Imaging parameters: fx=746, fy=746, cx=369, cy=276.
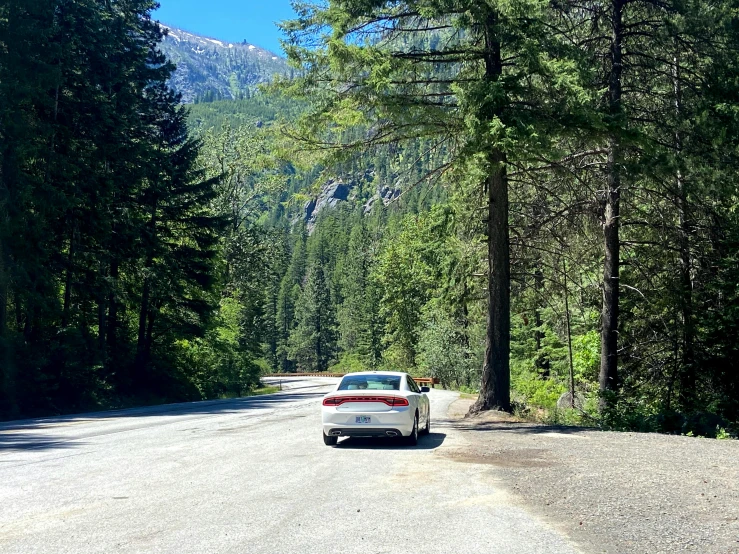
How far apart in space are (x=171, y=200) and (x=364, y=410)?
29.5m

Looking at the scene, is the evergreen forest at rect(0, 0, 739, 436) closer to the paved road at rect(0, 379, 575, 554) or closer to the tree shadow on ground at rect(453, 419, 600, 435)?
the tree shadow on ground at rect(453, 419, 600, 435)

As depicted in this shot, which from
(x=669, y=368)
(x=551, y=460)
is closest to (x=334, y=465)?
(x=551, y=460)

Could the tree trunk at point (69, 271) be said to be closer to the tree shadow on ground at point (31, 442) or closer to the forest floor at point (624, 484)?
the tree shadow on ground at point (31, 442)

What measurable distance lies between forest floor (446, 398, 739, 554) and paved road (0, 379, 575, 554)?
0.43 meters

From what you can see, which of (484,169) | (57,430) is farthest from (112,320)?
(484,169)

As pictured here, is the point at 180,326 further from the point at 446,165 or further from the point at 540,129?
the point at 540,129

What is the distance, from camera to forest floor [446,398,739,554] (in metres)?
6.97

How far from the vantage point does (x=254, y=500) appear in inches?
340

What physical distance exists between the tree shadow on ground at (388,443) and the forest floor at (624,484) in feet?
2.43

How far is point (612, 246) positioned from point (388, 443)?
362 inches

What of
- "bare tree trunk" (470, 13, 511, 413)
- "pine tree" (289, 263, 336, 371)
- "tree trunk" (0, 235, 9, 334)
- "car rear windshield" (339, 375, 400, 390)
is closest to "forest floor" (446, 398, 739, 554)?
"car rear windshield" (339, 375, 400, 390)

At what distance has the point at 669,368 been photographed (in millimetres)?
21938

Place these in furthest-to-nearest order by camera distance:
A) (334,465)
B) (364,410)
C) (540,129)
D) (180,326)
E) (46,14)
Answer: (180,326) → (46,14) → (540,129) → (364,410) → (334,465)

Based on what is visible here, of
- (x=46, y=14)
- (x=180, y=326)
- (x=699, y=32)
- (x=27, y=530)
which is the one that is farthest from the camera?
(x=180, y=326)
